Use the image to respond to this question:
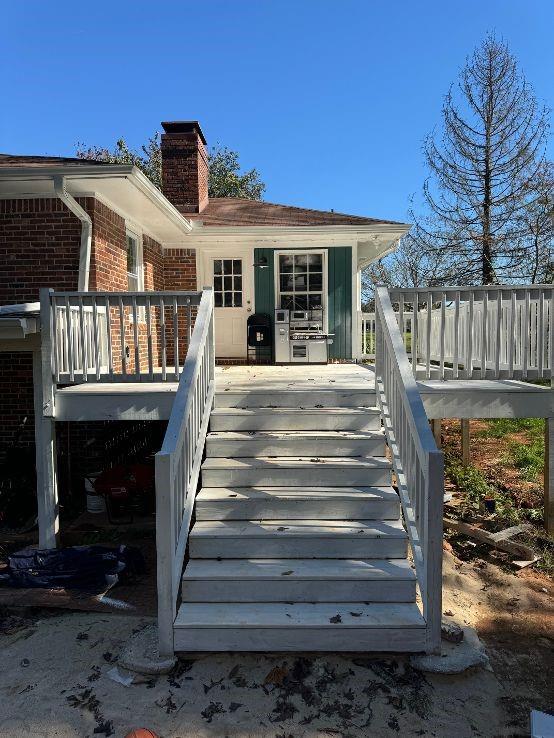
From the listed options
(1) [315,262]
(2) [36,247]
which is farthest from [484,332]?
(2) [36,247]

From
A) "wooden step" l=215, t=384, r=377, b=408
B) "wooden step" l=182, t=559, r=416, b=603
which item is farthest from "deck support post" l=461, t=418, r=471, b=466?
"wooden step" l=182, t=559, r=416, b=603

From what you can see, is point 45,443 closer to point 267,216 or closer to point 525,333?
point 525,333

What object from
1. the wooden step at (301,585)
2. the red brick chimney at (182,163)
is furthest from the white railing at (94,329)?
the red brick chimney at (182,163)

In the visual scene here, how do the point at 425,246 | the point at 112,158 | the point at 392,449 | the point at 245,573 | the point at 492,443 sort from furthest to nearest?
1. the point at 112,158
2. the point at 425,246
3. the point at 492,443
4. the point at 392,449
5. the point at 245,573

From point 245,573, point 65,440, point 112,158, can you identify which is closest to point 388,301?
point 245,573

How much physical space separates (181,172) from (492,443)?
7.86m

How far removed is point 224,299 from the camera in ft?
30.3

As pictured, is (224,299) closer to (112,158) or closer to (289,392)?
(289,392)

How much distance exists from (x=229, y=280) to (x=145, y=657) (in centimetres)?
684

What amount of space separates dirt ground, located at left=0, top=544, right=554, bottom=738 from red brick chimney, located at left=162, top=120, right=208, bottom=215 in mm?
8399

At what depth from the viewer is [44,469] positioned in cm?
517

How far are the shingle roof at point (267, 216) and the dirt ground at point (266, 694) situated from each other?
6654 millimetres

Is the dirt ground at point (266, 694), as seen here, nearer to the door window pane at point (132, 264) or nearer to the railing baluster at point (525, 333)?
the railing baluster at point (525, 333)

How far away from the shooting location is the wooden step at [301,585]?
11.1ft
